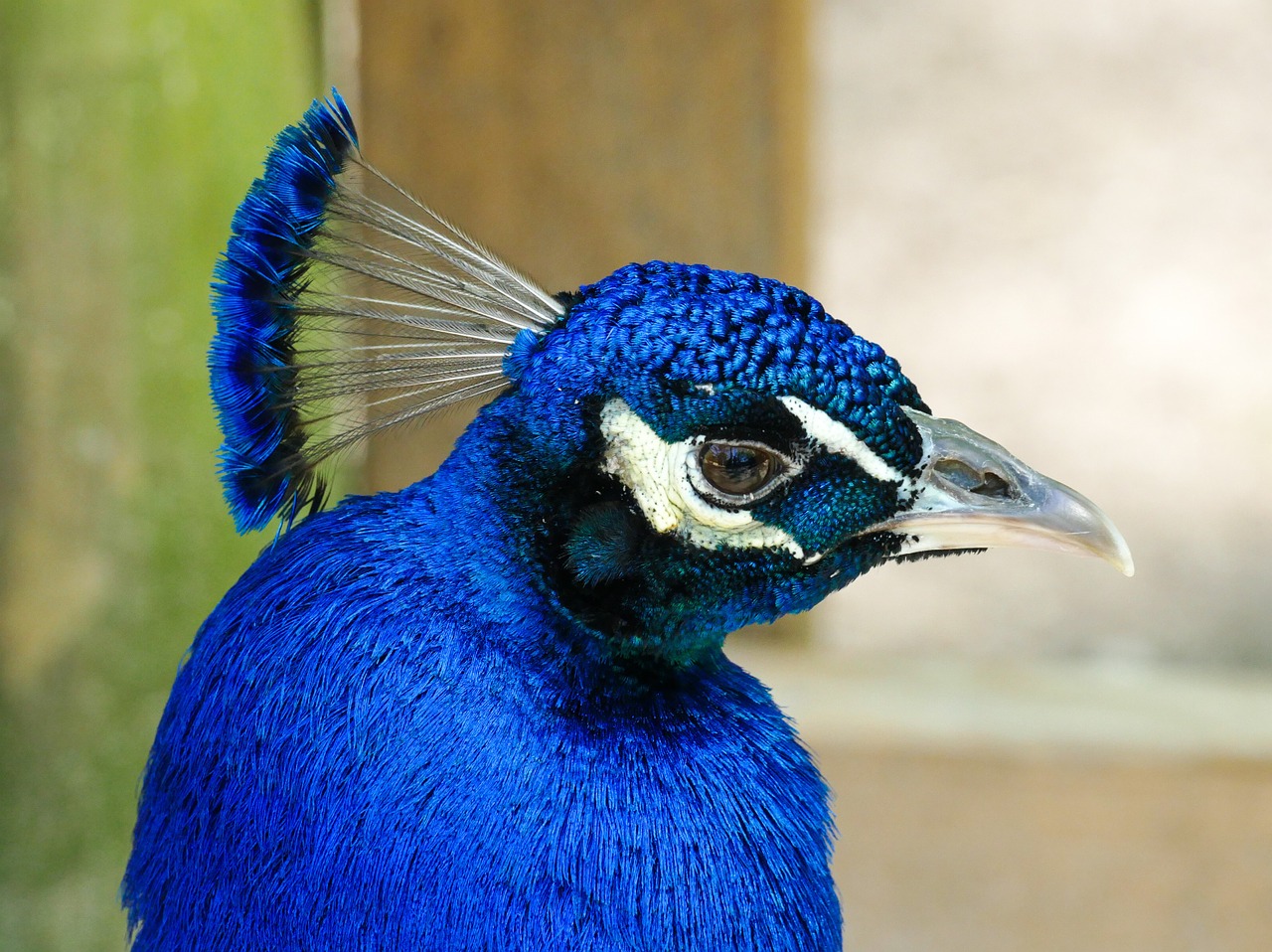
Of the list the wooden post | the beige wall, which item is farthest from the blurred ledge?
the wooden post

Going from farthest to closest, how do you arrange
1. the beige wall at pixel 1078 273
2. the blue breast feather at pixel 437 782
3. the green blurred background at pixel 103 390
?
the beige wall at pixel 1078 273, the green blurred background at pixel 103 390, the blue breast feather at pixel 437 782

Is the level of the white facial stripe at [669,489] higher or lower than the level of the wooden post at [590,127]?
lower

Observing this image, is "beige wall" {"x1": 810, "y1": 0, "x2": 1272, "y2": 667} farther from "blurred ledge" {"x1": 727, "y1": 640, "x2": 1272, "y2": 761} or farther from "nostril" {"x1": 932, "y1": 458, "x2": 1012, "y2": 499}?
"nostril" {"x1": 932, "y1": 458, "x2": 1012, "y2": 499}

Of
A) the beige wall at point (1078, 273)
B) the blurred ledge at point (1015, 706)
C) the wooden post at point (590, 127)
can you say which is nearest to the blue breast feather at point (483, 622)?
the blurred ledge at point (1015, 706)

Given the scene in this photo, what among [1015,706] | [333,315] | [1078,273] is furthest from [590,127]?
[1078,273]

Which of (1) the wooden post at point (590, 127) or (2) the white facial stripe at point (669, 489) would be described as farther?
(1) the wooden post at point (590, 127)

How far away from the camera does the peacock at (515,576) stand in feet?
3.06

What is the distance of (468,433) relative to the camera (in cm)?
103

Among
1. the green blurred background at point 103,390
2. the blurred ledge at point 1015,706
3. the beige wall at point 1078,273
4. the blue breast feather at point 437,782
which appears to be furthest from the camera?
the beige wall at point 1078,273

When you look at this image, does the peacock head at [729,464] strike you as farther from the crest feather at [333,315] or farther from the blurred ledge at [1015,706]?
the blurred ledge at [1015,706]

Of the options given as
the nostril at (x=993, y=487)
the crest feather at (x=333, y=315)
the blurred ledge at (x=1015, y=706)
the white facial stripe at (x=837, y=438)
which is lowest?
the blurred ledge at (x=1015, y=706)

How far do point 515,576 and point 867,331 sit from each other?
3.36 meters

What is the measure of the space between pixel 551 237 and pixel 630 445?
200 centimetres

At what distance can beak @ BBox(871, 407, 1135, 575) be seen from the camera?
3.22ft
